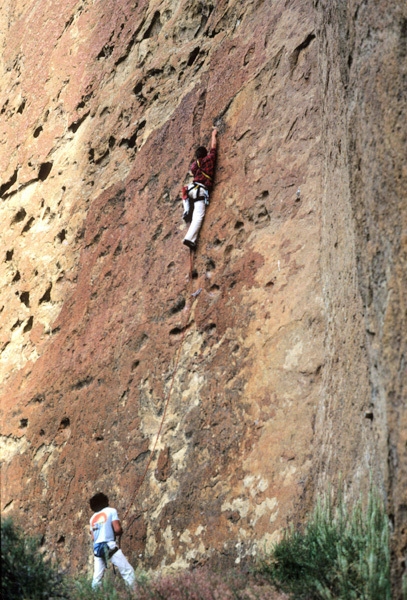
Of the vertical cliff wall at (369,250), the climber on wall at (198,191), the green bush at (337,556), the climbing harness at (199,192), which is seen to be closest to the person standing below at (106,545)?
the green bush at (337,556)

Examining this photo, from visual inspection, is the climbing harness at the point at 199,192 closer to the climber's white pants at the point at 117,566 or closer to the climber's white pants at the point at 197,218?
the climber's white pants at the point at 197,218

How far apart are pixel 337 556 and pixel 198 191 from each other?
16.9 feet

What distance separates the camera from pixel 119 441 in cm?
960

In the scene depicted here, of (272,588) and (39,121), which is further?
(39,121)

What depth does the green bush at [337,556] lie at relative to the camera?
208 inches

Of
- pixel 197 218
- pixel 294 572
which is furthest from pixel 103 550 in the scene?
pixel 197 218

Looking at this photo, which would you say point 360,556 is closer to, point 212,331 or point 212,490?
point 212,490

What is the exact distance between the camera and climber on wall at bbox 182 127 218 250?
9.82m

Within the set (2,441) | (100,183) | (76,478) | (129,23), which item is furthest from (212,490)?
(129,23)

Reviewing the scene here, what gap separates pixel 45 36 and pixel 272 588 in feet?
37.6

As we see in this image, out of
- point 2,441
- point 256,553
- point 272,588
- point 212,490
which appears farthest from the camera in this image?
point 2,441

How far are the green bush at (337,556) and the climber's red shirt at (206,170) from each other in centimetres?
444

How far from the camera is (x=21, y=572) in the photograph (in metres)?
5.84

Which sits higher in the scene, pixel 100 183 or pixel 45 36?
pixel 45 36
